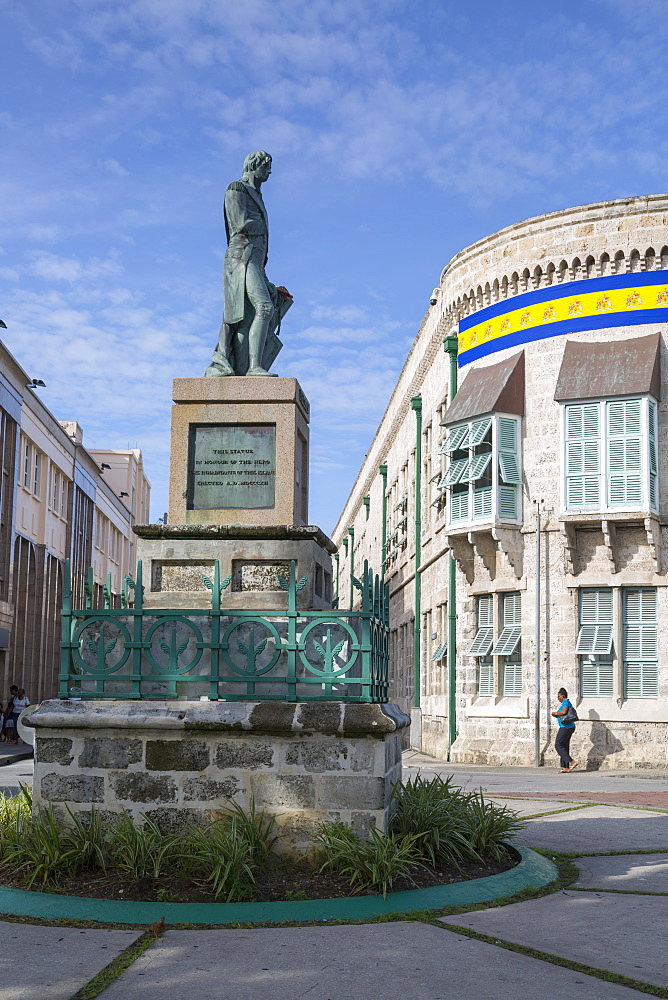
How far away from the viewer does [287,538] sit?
8.44 m

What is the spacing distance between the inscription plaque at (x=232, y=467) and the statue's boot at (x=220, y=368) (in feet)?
1.63

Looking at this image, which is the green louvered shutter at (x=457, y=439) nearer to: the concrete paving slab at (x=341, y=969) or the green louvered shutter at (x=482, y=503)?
the green louvered shutter at (x=482, y=503)

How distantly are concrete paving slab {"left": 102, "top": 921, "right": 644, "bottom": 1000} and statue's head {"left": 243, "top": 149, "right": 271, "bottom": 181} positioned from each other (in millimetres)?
6387

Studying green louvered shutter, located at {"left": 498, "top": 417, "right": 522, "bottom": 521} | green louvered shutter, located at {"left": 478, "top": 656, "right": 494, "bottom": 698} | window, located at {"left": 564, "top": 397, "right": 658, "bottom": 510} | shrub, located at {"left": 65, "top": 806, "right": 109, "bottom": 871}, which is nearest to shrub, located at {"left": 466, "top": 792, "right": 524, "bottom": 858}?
shrub, located at {"left": 65, "top": 806, "right": 109, "bottom": 871}

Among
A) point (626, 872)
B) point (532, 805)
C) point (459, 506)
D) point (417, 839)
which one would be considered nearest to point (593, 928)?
point (417, 839)

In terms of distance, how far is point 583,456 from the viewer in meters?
19.9

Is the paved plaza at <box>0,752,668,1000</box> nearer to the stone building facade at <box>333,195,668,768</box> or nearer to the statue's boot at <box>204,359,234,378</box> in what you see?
the statue's boot at <box>204,359,234,378</box>

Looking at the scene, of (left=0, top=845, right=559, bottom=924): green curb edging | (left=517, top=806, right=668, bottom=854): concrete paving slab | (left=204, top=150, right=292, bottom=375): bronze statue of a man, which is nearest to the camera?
(left=0, top=845, right=559, bottom=924): green curb edging

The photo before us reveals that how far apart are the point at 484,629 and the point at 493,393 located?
475cm

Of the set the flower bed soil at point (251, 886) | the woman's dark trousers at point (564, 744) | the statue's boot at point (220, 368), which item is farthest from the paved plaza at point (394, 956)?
the woman's dark trousers at point (564, 744)

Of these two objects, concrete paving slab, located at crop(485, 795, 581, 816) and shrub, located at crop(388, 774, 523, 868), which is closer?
shrub, located at crop(388, 774, 523, 868)

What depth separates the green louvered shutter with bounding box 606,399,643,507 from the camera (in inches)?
758

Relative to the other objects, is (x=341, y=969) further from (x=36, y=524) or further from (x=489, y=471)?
(x=36, y=524)

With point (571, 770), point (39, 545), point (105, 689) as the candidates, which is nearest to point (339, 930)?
point (105, 689)
